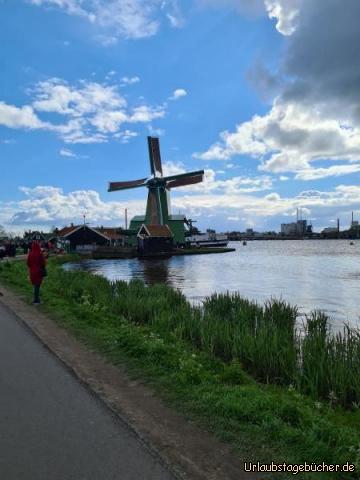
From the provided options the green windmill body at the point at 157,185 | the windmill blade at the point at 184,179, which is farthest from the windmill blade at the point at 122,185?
the windmill blade at the point at 184,179

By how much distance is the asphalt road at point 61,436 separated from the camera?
3695 mm

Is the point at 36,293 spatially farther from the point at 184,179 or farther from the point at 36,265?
the point at 184,179

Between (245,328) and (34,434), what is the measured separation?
23.1 ft

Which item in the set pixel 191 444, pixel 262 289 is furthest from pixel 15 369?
pixel 262 289

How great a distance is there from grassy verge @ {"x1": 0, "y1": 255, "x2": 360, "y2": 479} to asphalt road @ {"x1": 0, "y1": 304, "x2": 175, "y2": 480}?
951mm

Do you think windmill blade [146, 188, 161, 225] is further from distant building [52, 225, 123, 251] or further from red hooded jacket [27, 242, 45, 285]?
red hooded jacket [27, 242, 45, 285]

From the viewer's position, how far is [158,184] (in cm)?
9400

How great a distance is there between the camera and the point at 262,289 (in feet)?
90.3

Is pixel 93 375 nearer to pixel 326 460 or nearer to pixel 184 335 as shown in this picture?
pixel 326 460

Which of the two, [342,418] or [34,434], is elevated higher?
[34,434]

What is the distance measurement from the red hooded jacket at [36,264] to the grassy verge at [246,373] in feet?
2.93

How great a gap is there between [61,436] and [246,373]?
177 inches

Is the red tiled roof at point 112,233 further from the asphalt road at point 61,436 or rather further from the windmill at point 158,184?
the asphalt road at point 61,436

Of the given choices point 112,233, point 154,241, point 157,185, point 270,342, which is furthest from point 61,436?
point 112,233
